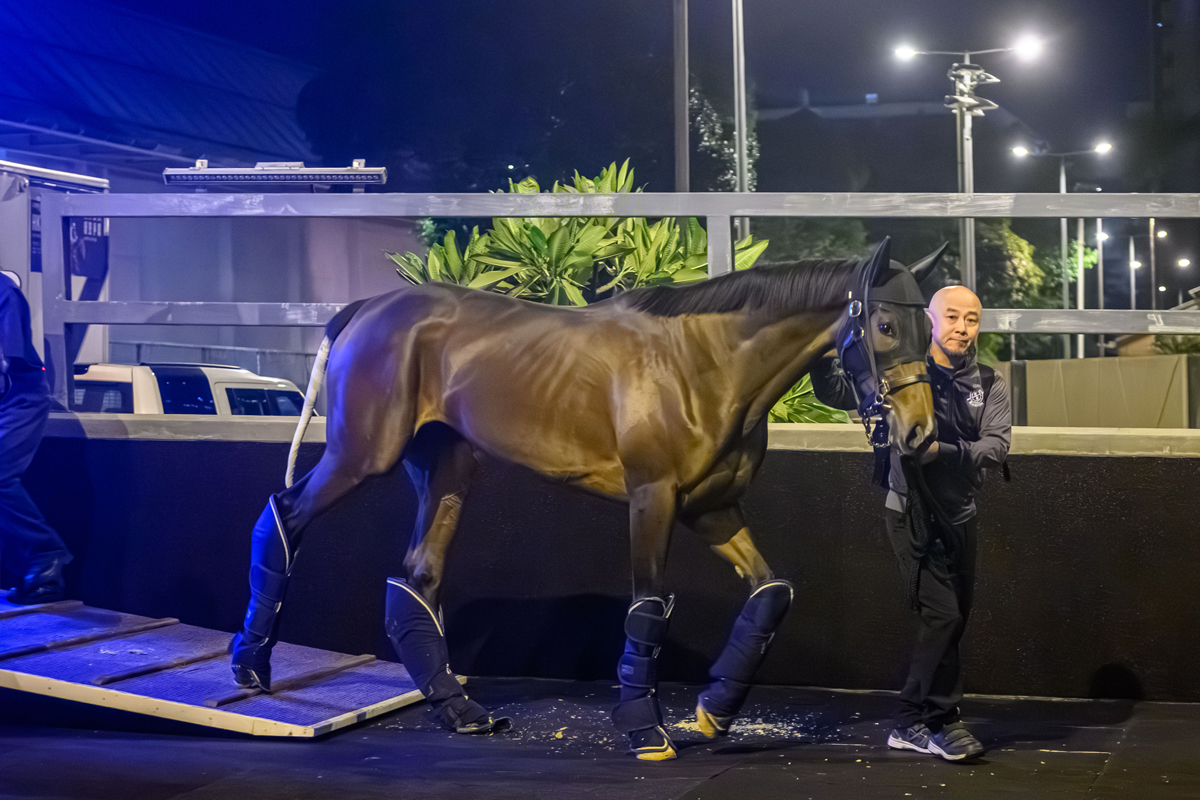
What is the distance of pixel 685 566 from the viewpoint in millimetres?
6246

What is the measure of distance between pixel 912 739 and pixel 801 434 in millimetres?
1873

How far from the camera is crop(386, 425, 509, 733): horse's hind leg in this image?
5.38 meters

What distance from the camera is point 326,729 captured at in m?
5.16

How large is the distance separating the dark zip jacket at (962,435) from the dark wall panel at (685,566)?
1.41m

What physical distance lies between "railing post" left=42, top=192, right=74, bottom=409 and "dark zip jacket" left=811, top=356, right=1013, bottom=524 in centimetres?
481

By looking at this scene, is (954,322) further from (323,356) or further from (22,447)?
(22,447)

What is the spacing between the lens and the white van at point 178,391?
9.47 m

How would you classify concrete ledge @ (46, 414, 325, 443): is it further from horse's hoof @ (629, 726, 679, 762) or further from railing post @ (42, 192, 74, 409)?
horse's hoof @ (629, 726, 679, 762)

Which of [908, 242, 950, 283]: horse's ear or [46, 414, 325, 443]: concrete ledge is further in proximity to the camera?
[46, 414, 325, 443]: concrete ledge

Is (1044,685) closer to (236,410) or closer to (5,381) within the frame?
(5,381)

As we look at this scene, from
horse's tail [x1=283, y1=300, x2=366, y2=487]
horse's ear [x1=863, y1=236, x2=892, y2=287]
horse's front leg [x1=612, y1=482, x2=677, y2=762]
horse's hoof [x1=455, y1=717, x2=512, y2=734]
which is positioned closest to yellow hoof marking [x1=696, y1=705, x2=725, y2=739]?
horse's front leg [x1=612, y1=482, x2=677, y2=762]

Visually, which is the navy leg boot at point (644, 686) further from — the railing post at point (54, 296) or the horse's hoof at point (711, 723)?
the railing post at point (54, 296)

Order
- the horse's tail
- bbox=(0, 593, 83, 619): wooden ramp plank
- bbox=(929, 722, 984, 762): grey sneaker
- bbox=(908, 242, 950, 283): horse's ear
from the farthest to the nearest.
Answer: bbox=(0, 593, 83, 619): wooden ramp plank < the horse's tail < bbox=(929, 722, 984, 762): grey sneaker < bbox=(908, 242, 950, 283): horse's ear

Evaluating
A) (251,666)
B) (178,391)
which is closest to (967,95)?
(178,391)
